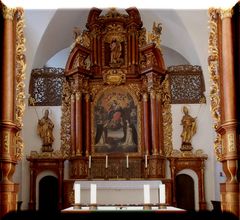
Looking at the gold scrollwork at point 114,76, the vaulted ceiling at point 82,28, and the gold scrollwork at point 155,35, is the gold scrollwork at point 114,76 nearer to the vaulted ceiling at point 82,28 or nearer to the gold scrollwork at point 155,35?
the gold scrollwork at point 155,35

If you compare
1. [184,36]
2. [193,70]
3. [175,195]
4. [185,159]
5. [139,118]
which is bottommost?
[175,195]

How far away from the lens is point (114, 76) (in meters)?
15.0

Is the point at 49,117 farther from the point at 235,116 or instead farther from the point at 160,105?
the point at 235,116

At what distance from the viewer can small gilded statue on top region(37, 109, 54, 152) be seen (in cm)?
1470

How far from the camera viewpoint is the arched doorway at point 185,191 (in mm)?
14547

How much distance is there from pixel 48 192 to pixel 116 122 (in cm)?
286

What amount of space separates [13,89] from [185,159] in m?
8.66

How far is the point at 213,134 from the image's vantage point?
14703 mm

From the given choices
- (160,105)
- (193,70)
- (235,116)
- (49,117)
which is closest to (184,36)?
(193,70)

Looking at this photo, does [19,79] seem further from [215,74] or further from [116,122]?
[116,122]

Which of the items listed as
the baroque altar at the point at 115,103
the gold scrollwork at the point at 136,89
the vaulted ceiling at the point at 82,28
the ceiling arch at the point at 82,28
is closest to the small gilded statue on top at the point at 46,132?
the baroque altar at the point at 115,103

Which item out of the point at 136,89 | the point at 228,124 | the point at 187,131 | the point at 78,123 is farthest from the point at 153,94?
the point at 228,124

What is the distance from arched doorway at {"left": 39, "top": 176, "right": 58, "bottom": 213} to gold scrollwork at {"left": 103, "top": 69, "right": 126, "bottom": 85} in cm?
335

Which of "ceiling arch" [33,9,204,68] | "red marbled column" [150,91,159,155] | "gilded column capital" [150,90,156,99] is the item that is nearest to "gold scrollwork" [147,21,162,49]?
"ceiling arch" [33,9,204,68]
